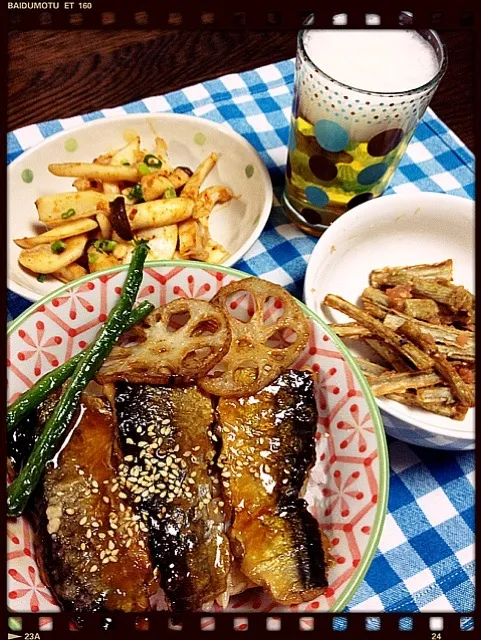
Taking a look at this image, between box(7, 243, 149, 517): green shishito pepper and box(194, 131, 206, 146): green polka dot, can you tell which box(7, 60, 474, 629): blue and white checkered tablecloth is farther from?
box(7, 243, 149, 517): green shishito pepper

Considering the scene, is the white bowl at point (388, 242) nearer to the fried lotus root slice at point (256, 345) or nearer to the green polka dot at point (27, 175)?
the fried lotus root slice at point (256, 345)

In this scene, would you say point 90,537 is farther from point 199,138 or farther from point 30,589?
point 199,138

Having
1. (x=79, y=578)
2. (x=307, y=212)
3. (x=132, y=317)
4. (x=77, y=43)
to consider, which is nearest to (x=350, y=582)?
(x=79, y=578)

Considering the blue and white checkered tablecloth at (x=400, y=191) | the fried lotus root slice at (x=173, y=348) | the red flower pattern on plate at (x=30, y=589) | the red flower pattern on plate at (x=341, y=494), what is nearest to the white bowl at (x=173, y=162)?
the blue and white checkered tablecloth at (x=400, y=191)

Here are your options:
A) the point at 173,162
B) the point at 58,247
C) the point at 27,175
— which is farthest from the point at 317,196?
the point at 27,175

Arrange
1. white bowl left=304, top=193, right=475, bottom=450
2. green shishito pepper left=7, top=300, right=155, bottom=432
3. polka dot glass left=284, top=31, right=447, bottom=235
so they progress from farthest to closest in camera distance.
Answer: white bowl left=304, top=193, right=475, bottom=450 → polka dot glass left=284, top=31, right=447, bottom=235 → green shishito pepper left=7, top=300, right=155, bottom=432

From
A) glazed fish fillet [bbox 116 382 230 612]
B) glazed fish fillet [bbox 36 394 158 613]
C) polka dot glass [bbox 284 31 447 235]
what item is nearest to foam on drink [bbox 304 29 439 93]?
polka dot glass [bbox 284 31 447 235]

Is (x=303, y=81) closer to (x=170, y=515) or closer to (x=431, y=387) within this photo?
(x=431, y=387)
